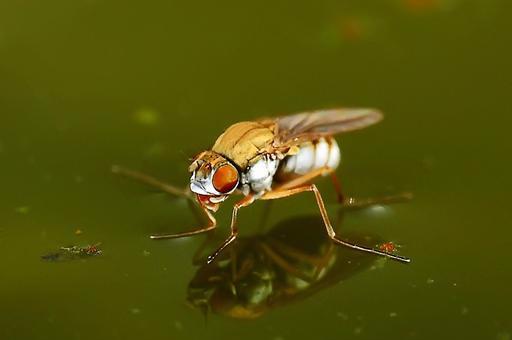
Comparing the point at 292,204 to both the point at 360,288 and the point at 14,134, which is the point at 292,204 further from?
the point at 14,134

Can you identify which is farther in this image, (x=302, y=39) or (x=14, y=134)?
(x=302, y=39)

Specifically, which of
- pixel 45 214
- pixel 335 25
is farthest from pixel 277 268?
pixel 335 25

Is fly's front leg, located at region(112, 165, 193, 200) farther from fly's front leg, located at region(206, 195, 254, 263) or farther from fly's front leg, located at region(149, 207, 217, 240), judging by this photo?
fly's front leg, located at region(206, 195, 254, 263)

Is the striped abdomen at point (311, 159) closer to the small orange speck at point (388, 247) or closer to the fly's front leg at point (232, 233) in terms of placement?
the fly's front leg at point (232, 233)

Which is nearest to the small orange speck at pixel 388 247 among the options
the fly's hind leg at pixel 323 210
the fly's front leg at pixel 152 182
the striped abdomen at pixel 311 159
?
the fly's hind leg at pixel 323 210

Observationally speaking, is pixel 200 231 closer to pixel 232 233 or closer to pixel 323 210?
pixel 232 233

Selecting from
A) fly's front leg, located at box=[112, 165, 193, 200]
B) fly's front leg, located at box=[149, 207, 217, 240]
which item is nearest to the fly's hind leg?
fly's front leg, located at box=[149, 207, 217, 240]

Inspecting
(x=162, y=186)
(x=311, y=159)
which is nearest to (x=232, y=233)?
(x=162, y=186)
